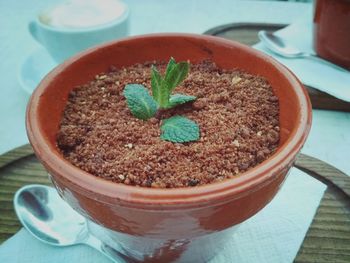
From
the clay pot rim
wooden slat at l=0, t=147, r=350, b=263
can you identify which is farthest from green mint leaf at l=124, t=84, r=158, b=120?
wooden slat at l=0, t=147, r=350, b=263

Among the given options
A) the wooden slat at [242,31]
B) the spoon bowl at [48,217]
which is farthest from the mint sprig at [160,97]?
the wooden slat at [242,31]

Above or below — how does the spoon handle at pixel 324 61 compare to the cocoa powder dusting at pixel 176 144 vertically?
below

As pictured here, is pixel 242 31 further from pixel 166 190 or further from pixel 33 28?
pixel 166 190

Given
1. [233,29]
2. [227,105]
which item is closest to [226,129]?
[227,105]

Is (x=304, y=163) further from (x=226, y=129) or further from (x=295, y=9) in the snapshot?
(x=295, y=9)

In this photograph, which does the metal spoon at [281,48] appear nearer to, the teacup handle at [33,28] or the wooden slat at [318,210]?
the wooden slat at [318,210]

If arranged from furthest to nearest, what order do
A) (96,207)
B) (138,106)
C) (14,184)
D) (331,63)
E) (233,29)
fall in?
1. (233,29)
2. (331,63)
3. (14,184)
4. (138,106)
5. (96,207)

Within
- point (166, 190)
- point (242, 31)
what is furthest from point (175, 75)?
point (242, 31)
